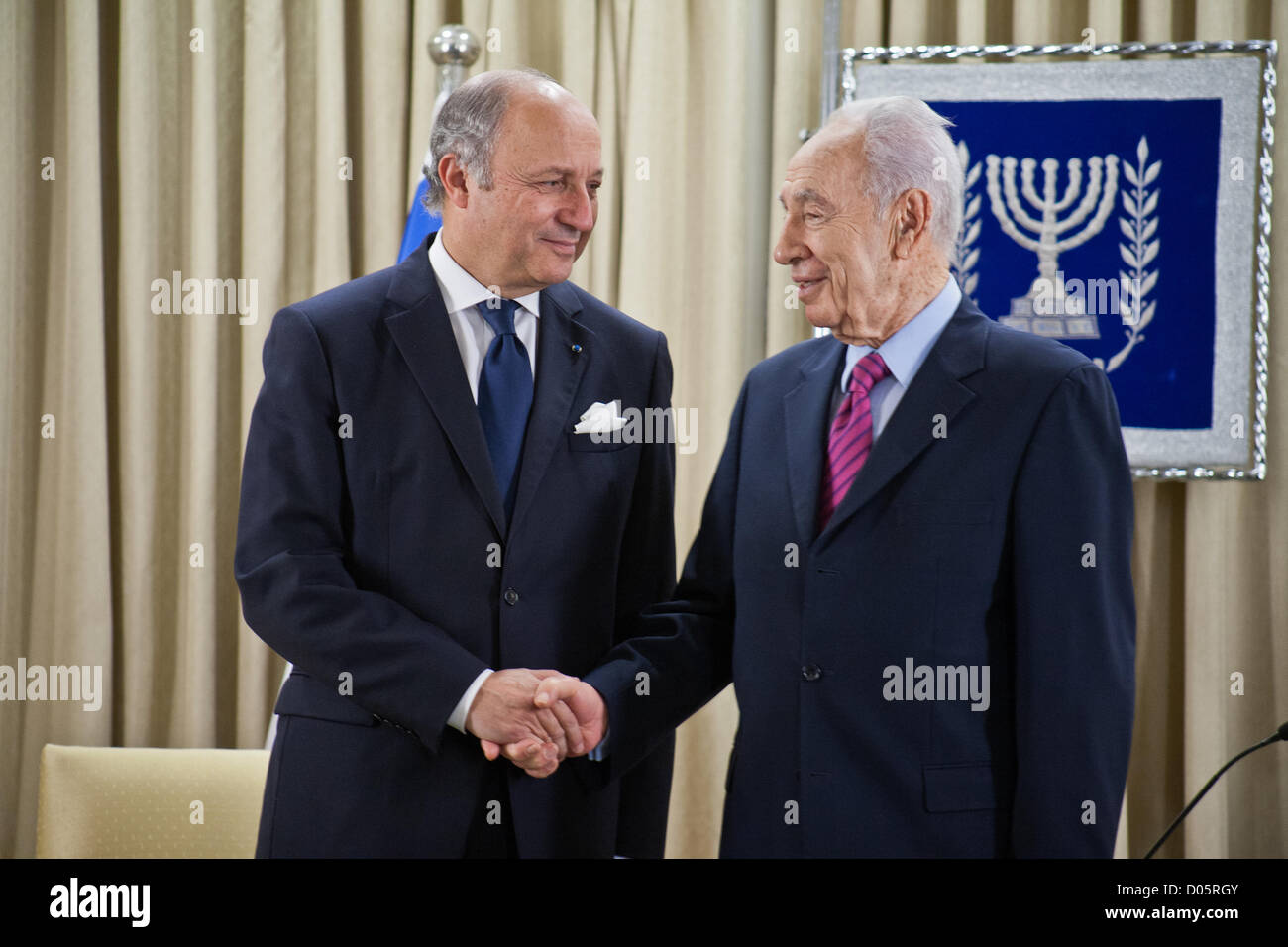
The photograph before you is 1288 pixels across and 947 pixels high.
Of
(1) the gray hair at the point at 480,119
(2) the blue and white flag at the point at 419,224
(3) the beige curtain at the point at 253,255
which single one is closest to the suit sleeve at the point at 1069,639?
(1) the gray hair at the point at 480,119

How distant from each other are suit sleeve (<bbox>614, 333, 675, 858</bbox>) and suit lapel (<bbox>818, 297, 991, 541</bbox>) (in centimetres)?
38

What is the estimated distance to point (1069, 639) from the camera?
166 cm

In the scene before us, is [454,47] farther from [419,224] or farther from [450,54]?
[419,224]

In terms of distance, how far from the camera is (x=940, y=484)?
68.6 inches

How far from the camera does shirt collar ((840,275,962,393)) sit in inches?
72.2

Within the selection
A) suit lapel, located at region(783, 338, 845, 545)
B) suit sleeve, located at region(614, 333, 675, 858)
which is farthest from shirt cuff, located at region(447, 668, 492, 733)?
suit lapel, located at region(783, 338, 845, 545)

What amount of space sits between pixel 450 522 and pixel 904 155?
34.1 inches

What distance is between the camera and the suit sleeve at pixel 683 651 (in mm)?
1938

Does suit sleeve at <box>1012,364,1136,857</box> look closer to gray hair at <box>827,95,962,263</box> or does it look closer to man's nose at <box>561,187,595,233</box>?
gray hair at <box>827,95,962,263</box>

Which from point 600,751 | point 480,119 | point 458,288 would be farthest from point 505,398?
point 600,751

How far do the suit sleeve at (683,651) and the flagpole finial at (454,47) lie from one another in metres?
1.58

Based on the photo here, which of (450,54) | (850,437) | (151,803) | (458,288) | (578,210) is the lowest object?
(151,803)

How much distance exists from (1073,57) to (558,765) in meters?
2.25
